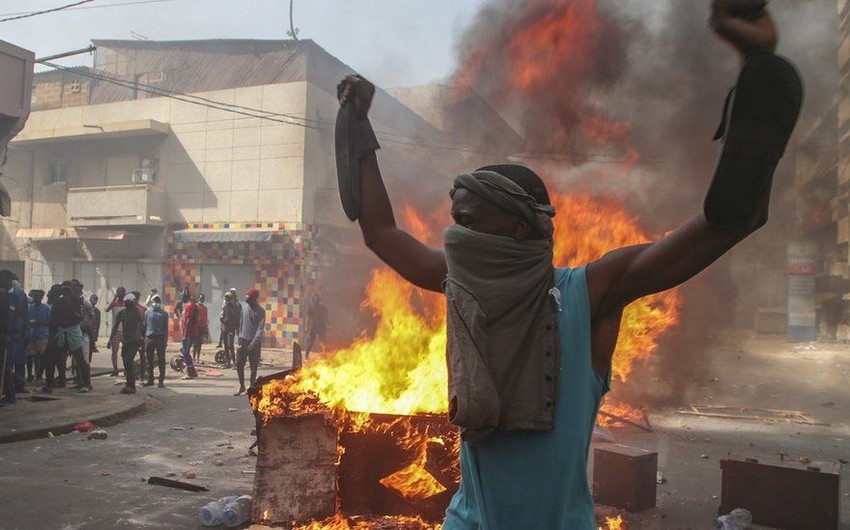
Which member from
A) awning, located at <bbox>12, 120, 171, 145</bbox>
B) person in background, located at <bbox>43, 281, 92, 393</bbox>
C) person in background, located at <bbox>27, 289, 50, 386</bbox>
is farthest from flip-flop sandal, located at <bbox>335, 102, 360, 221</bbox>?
awning, located at <bbox>12, 120, 171, 145</bbox>

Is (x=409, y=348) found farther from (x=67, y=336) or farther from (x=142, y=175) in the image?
(x=142, y=175)

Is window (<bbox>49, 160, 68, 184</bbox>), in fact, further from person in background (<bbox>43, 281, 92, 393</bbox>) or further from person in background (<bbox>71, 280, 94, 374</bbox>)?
person in background (<bbox>43, 281, 92, 393</bbox>)

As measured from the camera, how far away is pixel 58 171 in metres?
22.9

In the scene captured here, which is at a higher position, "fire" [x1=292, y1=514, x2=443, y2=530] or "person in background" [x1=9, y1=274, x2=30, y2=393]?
"person in background" [x1=9, y1=274, x2=30, y2=393]

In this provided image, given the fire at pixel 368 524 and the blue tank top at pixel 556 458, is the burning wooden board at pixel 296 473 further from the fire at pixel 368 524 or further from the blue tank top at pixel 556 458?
the blue tank top at pixel 556 458

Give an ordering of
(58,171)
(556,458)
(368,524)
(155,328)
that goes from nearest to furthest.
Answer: (556,458)
(368,524)
(155,328)
(58,171)

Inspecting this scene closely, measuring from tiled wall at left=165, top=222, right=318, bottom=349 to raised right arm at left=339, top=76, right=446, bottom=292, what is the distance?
17.1m

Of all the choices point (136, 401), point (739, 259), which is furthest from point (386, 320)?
point (739, 259)

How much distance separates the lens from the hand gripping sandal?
1188mm

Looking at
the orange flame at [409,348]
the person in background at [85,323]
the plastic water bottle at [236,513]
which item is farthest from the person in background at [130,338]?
the plastic water bottle at [236,513]

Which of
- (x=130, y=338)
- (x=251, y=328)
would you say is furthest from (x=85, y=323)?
(x=251, y=328)

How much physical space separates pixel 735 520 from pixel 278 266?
15619 millimetres

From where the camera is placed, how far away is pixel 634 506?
223 inches

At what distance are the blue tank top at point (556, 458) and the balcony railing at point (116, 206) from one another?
20.7 meters
